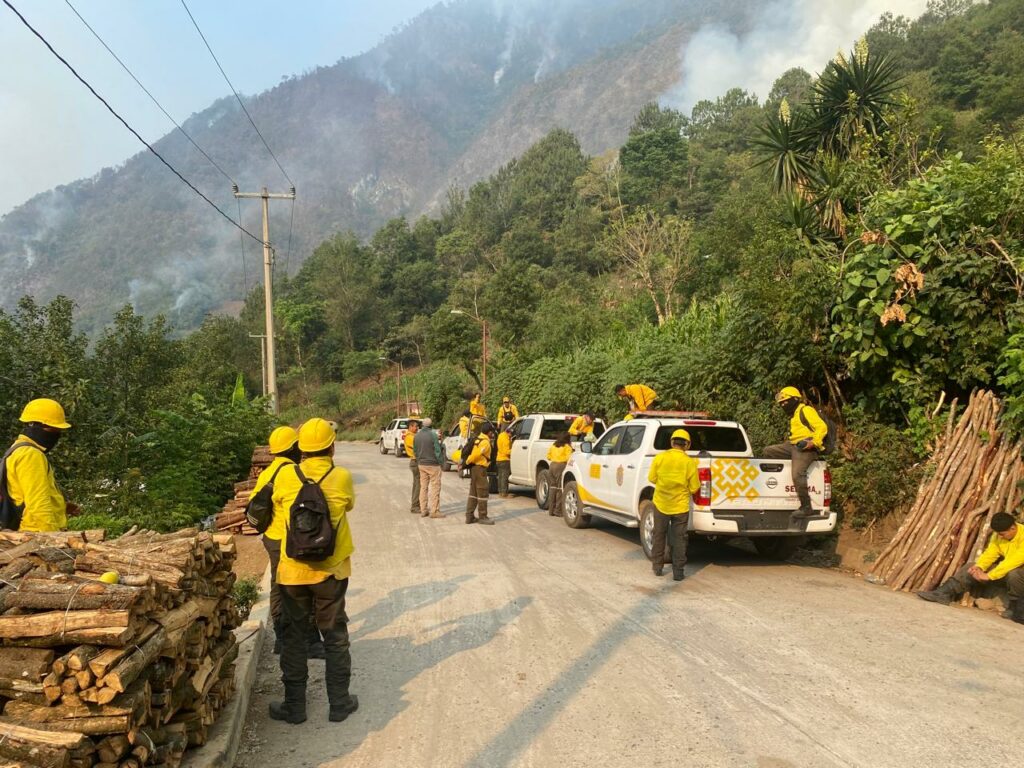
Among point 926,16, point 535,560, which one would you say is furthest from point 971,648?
point 926,16

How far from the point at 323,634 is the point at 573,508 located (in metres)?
7.98

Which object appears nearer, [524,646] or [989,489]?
[524,646]

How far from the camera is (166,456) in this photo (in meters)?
12.4

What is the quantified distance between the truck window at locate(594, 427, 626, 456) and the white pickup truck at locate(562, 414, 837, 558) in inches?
0.6

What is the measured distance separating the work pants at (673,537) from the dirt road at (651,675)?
24 centimetres

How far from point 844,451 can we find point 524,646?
22.5 feet

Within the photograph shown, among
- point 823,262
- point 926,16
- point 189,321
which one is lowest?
point 823,262

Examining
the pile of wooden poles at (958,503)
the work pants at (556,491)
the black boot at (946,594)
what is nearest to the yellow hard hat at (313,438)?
the black boot at (946,594)

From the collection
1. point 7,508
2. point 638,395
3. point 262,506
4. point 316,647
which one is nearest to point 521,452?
point 638,395

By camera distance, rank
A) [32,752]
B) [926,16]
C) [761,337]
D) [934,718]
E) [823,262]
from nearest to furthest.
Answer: [32,752] < [934,718] < [823,262] < [761,337] < [926,16]

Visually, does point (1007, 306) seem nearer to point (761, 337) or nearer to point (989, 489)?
point (989, 489)

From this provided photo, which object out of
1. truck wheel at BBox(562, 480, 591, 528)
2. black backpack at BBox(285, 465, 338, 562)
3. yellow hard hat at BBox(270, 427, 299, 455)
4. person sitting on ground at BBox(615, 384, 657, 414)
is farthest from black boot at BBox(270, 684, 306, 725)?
person sitting on ground at BBox(615, 384, 657, 414)

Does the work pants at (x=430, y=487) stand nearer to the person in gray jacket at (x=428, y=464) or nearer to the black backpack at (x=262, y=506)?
the person in gray jacket at (x=428, y=464)

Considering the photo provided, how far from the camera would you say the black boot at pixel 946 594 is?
303 inches
